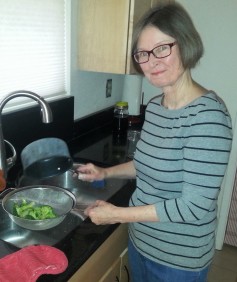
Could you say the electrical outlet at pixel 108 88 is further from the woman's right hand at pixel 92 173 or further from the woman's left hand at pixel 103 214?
the woman's left hand at pixel 103 214

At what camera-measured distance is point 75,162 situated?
4.75 ft

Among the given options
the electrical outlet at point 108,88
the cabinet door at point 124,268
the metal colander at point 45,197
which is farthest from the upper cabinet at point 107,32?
the cabinet door at point 124,268

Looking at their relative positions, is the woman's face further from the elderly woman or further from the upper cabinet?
the upper cabinet

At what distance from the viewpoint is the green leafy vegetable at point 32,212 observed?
96cm

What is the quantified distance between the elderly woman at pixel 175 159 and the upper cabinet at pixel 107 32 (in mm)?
521

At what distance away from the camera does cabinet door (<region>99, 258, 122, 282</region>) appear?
1080 mm

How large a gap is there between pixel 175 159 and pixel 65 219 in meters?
0.42

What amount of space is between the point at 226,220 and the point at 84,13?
167 centimetres

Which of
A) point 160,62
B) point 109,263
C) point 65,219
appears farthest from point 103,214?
point 160,62

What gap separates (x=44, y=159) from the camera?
3.73 ft

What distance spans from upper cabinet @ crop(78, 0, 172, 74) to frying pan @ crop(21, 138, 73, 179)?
0.55 m

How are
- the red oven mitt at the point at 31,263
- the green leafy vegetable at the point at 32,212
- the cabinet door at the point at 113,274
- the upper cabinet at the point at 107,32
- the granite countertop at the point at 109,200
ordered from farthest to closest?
the upper cabinet at the point at 107,32, the cabinet door at the point at 113,274, the green leafy vegetable at the point at 32,212, the granite countertop at the point at 109,200, the red oven mitt at the point at 31,263

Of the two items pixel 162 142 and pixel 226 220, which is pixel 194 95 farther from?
pixel 226 220

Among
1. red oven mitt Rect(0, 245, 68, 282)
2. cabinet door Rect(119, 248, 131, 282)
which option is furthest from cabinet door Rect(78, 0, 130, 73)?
red oven mitt Rect(0, 245, 68, 282)
